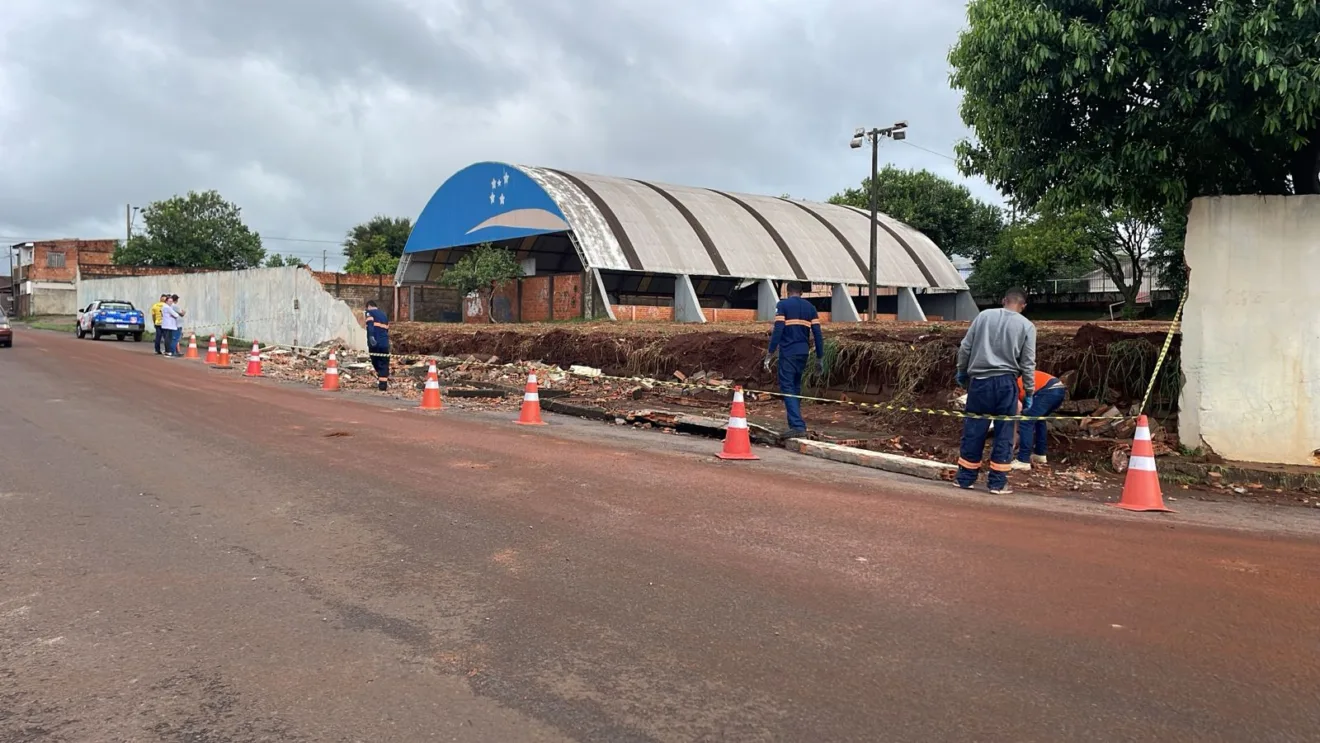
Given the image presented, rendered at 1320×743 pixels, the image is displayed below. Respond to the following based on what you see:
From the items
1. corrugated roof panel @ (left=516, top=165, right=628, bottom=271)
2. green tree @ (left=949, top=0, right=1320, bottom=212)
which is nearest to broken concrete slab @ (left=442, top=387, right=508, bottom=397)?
green tree @ (left=949, top=0, right=1320, bottom=212)

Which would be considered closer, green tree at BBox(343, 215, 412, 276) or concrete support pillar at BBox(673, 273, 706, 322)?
concrete support pillar at BBox(673, 273, 706, 322)

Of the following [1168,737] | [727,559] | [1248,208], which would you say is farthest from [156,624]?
[1248,208]

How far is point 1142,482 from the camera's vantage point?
7.14 meters

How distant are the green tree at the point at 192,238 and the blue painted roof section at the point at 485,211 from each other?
1121 inches

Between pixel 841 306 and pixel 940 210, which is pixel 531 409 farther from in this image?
pixel 940 210

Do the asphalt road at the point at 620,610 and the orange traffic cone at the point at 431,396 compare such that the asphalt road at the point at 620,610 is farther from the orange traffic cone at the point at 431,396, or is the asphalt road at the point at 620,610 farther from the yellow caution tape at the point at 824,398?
the orange traffic cone at the point at 431,396

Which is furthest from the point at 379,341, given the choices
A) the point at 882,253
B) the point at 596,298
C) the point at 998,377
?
the point at 882,253

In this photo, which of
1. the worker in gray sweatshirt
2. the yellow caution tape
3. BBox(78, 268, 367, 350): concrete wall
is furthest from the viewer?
BBox(78, 268, 367, 350): concrete wall

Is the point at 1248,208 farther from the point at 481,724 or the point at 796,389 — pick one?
the point at 481,724

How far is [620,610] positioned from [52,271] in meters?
81.1

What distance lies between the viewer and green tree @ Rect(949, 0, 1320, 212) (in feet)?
25.0

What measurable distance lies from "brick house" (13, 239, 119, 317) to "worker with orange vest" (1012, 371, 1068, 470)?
239 feet

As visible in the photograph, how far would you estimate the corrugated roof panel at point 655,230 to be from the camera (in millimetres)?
35509

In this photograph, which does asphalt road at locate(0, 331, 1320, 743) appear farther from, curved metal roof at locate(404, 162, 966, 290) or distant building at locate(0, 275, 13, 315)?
distant building at locate(0, 275, 13, 315)
